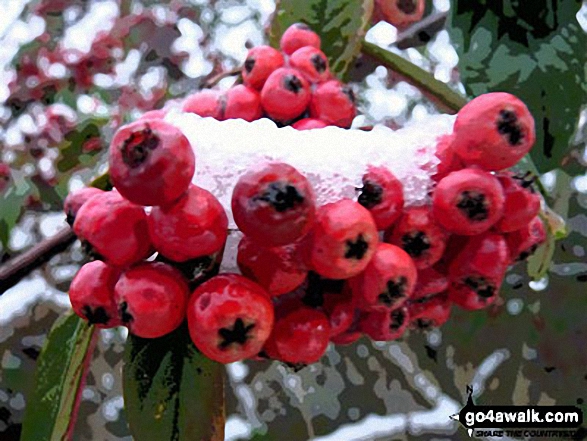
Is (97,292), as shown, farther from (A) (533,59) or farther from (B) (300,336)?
(A) (533,59)

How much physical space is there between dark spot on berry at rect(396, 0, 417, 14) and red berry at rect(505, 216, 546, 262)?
0.30m

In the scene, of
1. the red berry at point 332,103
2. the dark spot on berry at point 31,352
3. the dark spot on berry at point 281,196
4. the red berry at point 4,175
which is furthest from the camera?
the dark spot on berry at point 31,352

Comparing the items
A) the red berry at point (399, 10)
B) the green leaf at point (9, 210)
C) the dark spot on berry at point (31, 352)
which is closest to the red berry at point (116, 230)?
the red berry at point (399, 10)

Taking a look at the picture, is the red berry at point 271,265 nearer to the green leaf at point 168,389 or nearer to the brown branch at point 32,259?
the green leaf at point 168,389

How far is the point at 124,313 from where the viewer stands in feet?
1.00

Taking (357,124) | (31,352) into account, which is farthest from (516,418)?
(31,352)

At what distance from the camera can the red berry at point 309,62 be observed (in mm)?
500

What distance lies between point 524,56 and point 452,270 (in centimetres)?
15

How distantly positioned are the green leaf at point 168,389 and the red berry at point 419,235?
12 centimetres

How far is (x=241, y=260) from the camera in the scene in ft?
1.02

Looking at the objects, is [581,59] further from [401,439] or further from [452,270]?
[401,439]

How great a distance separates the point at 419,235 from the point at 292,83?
179 millimetres

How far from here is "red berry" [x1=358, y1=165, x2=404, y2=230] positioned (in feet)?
1.08

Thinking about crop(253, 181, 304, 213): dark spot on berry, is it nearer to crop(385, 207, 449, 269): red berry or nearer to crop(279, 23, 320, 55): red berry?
crop(385, 207, 449, 269): red berry
